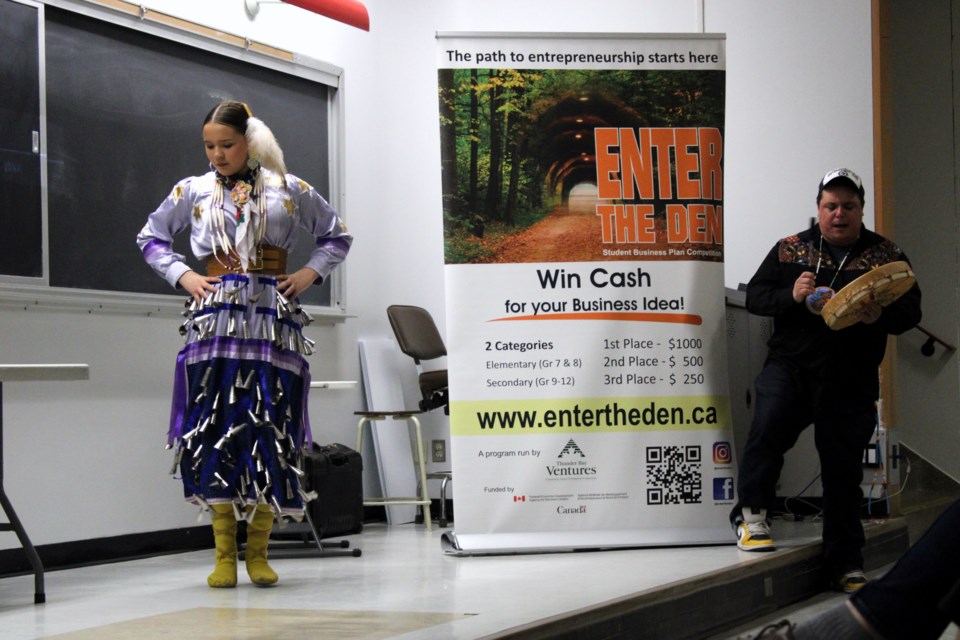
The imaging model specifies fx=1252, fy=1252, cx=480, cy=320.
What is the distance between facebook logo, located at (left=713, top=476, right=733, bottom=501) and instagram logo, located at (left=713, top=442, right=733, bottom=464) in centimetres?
7

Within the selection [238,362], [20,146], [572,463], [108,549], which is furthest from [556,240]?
[108,549]

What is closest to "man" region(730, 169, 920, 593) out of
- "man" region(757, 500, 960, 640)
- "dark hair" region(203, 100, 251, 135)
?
"dark hair" region(203, 100, 251, 135)

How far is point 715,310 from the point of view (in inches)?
195

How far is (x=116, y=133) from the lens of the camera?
5.25 metres

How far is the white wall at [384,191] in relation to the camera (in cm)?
490

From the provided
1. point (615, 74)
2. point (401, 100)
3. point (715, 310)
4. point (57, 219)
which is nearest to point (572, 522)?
point (715, 310)

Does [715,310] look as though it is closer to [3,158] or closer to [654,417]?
[654,417]

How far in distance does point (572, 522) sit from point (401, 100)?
10.2ft

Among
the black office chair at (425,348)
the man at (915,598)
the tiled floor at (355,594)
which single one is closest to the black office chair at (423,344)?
the black office chair at (425,348)

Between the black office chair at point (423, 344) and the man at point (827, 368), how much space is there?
208 centimetres

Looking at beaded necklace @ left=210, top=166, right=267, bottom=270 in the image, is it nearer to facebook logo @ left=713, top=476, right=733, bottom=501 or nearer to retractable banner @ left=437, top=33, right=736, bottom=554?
retractable banner @ left=437, top=33, right=736, bottom=554

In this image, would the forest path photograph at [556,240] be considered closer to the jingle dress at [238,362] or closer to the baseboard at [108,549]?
the jingle dress at [238,362]

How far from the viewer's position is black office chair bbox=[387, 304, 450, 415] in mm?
6355

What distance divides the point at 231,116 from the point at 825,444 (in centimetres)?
237
